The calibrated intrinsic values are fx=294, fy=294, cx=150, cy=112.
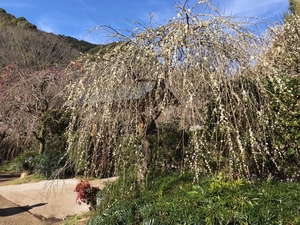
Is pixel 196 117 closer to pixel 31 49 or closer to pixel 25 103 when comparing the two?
pixel 25 103

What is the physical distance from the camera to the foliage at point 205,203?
2.22 meters

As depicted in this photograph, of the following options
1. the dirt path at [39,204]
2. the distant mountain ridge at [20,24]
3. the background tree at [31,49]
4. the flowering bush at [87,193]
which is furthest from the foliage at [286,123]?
the distant mountain ridge at [20,24]

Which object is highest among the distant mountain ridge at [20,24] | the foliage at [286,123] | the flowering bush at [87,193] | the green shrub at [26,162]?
the distant mountain ridge at [20,24]

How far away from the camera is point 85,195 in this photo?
12.4 ft

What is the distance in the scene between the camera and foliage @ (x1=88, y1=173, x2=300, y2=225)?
222 cm

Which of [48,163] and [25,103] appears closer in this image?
[48,163]

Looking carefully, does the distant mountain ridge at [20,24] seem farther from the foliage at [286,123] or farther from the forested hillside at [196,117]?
the foliage at [286,123]

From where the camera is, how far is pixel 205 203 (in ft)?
8.01

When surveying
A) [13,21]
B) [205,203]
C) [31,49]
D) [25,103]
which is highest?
[13,21]

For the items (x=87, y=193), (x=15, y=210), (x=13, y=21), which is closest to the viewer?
(x=87, y=193)

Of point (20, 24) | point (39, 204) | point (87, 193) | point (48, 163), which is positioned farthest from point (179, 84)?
point (20, 24)

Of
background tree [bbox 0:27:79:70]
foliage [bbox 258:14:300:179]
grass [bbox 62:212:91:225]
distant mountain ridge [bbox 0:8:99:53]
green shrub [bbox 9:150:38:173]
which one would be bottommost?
grass [bbox 62:212:91:225]

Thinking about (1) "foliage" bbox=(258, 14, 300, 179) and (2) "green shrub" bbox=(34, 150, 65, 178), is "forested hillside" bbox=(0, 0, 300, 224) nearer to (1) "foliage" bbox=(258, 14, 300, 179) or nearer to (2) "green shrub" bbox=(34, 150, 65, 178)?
(1) "foliage" bbox=(258, 14, 300, 179)

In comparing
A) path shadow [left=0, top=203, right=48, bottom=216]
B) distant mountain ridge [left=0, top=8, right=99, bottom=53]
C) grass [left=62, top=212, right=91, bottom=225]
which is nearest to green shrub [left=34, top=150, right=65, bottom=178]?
path shadow [left=0, top=203, right=48, bottom=216]
